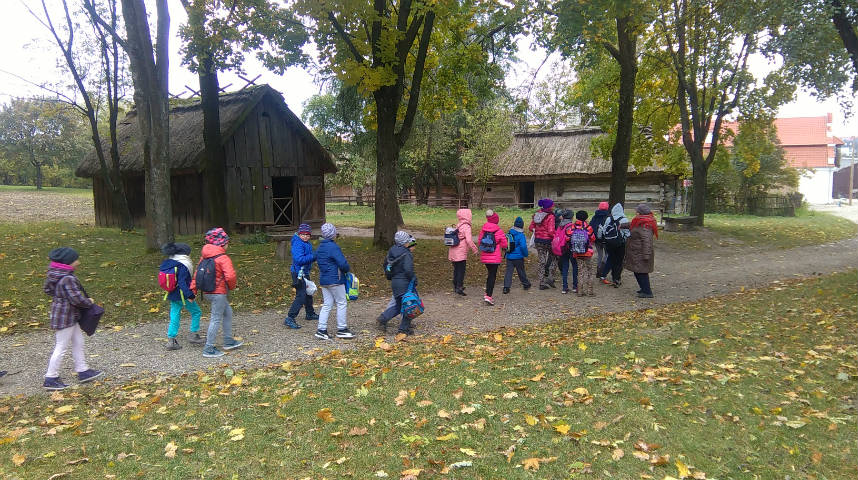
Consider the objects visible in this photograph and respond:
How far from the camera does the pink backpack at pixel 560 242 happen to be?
10.6 metres

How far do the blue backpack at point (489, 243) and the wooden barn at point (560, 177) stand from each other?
2305 centimetres

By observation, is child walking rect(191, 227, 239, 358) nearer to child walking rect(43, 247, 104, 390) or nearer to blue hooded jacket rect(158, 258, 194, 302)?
blue hooded jacket rect(158, 258, 194, 302)

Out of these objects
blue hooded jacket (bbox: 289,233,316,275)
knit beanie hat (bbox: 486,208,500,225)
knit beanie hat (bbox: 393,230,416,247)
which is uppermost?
knit beanie hat (bbox: 486,208,500,225)

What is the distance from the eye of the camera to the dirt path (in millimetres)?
6582

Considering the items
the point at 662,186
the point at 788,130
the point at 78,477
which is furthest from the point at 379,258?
the point at 788,130

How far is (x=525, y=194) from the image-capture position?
38.2 m

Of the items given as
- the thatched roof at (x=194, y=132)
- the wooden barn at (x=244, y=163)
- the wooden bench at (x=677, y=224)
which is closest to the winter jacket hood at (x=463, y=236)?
the wooden barn at (x=244, y=163)

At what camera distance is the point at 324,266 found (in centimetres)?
742

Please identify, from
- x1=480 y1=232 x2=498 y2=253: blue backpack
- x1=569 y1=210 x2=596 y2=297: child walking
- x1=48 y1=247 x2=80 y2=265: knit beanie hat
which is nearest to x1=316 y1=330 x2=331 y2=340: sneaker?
x1=48 y1=247 x2=80 y2=265: knit beanie hat

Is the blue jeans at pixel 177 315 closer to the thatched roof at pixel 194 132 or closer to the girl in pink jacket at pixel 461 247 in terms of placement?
the girl in pink jacket at pixel 461 247

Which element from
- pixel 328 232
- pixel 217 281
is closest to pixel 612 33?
pixel 328 232

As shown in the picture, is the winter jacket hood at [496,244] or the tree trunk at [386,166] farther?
the tree trunk at [386,166]

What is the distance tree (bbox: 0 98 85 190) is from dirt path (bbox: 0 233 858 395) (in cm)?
4529

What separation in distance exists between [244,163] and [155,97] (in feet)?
24.9
